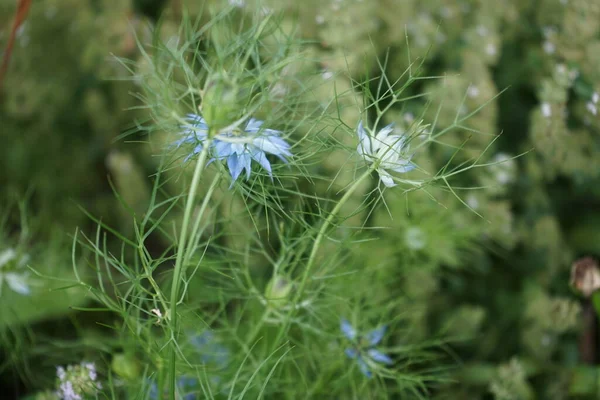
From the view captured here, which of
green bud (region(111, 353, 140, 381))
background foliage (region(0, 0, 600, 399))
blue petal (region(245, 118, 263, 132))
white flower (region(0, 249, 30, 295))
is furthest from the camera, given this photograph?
background foliage (region(0, 0, 600, 399))

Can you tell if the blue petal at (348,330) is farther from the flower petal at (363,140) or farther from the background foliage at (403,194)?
the flower petal at (363,140)

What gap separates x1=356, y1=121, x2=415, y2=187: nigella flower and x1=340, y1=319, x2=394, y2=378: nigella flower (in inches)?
12.7

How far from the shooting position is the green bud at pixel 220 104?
0.60 m

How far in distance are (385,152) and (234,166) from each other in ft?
0.50

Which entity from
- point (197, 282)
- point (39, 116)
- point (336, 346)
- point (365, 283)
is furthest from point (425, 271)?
point (39, 116)

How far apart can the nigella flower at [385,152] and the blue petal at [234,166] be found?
0.40ft

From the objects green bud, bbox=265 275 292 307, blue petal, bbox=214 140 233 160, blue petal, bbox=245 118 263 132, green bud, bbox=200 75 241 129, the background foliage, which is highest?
green bud, bbox=200 75 241 129

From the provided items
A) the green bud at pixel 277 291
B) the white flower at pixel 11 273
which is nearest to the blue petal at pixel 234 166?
the green bud at pixel 277 291

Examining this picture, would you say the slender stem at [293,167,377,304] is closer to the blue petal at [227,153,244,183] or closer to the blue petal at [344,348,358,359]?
the blue petal at [227,153,244,183]

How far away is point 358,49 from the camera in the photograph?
136 cm

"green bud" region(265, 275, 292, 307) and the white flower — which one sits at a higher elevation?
"green bud" region(265, 275, 292, 307)

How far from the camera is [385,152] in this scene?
2.18 feet

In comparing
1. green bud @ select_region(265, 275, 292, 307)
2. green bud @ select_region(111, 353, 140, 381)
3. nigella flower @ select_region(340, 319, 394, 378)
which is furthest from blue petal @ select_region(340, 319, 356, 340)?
green bud @ select_region(111, 353, 140, 381)

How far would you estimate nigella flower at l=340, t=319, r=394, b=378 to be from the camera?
36.8 inches
